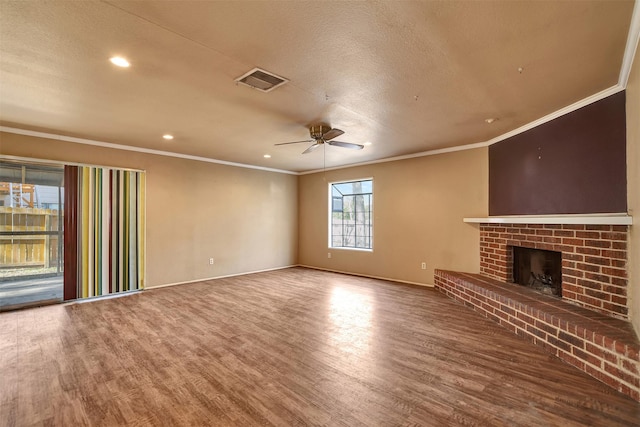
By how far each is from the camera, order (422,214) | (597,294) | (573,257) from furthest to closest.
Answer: (422,214), (573,257), (597,294)

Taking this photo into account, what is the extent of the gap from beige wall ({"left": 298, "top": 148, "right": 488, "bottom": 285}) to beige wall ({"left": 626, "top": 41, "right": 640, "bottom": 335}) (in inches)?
88.8

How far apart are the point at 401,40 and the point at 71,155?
507 centimetres

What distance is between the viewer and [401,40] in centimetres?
205

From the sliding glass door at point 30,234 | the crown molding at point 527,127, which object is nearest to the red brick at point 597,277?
the crown molding at point 527,127

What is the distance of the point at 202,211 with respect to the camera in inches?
239

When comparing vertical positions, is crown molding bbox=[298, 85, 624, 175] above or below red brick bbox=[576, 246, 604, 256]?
above

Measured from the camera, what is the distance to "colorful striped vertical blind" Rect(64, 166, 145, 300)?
4534 millimetres

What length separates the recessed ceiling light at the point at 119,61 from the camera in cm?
229

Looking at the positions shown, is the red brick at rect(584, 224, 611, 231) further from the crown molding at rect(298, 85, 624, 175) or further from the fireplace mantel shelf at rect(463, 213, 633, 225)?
the crown molding at rect(298, 85, 624, 175)

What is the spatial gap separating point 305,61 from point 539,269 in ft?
13.0

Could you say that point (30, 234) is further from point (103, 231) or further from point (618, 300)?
point (618, 300)

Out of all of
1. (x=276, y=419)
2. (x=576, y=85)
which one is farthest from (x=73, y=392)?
(x=576, y=85)

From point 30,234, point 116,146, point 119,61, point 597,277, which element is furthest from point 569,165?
point 30,234

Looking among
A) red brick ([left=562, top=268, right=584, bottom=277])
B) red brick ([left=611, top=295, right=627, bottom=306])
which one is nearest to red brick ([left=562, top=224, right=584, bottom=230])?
red brick ([left=562, top=268, right=584, bottom=277])
